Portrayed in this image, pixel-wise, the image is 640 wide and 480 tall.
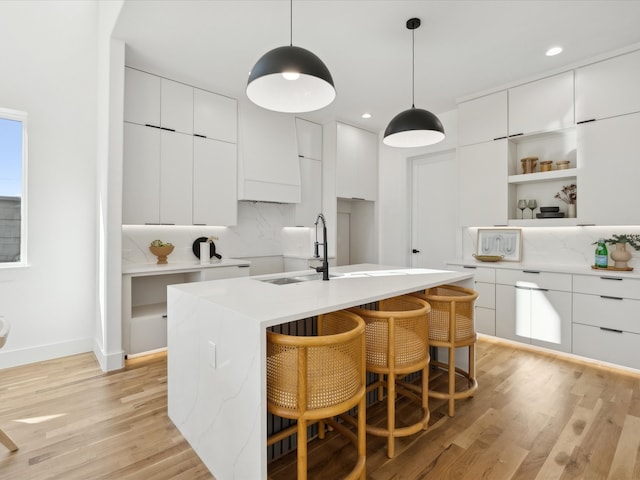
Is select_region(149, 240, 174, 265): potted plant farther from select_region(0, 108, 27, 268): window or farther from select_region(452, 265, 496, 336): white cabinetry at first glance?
select_region(452, 265, 496, 336): white cabinetry

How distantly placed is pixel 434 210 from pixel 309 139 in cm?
211

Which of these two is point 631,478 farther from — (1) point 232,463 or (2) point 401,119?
(2) point 401,119

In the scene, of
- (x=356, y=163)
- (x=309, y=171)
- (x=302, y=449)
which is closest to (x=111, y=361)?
(x=302, y=449)

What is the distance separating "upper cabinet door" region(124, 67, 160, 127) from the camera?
3311 mm

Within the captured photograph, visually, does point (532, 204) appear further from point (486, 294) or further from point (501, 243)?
point (486, 294)

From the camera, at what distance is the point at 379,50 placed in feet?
10.2

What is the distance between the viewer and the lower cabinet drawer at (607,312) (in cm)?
288

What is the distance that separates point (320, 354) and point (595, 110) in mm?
3622

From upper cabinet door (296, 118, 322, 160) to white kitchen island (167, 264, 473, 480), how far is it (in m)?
2.98

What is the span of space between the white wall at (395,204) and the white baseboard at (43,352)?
406 centimetres

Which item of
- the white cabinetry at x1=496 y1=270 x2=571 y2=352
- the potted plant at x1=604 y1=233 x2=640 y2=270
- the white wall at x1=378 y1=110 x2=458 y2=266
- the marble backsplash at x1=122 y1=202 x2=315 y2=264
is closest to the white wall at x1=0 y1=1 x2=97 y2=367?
the marble backsplash at x1=122 y1=202 x2=315 y2=264

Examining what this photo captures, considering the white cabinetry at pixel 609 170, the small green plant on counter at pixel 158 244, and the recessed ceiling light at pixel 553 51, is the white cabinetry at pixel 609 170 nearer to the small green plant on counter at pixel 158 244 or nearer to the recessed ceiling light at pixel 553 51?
the recessed ceiling light at pixel 553 51

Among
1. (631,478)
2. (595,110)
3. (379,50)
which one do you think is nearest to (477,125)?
(595,110)

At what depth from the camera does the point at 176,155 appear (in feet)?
11.9
